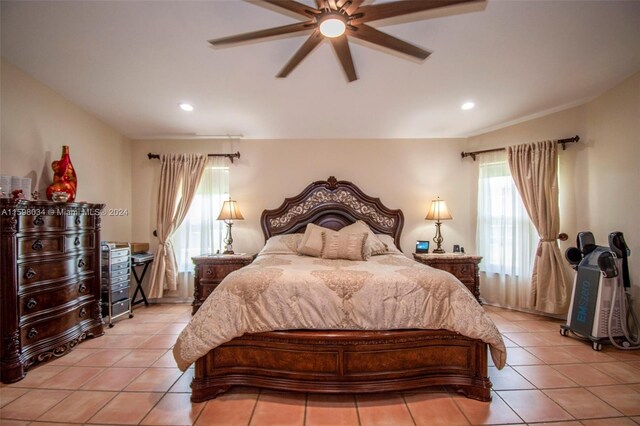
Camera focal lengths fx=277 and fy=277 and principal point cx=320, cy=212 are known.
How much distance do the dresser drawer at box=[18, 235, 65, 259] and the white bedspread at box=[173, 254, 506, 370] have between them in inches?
59.6

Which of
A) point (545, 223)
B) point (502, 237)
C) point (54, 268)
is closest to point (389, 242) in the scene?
point (502, 237)

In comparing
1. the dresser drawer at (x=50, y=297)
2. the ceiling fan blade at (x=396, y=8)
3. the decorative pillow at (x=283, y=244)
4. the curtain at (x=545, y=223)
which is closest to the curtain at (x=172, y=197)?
the dresser drawer at (x=50, y=297)

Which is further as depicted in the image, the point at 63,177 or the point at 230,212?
the point at 230,212

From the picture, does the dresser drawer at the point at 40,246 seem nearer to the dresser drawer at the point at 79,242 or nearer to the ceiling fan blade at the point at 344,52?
the dresser drawer at the point at 79,242

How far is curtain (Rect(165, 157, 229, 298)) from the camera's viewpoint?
3969 mm

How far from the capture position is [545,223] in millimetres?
3250

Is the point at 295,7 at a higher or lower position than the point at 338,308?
higher

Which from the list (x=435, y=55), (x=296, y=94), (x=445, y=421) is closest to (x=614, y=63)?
(x=435, y=55)

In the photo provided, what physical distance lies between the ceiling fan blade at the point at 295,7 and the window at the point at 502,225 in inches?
132

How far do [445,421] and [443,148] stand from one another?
345 cm

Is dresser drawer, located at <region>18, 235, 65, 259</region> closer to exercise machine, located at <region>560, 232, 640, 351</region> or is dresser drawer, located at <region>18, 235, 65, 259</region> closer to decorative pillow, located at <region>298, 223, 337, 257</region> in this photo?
decorative pillow, located at <region>298, 223, 337, 257</region>

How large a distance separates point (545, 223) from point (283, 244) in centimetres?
312

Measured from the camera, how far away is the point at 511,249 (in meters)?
3.61

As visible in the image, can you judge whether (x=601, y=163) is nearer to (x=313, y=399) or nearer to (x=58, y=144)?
(x=313, y=399)
